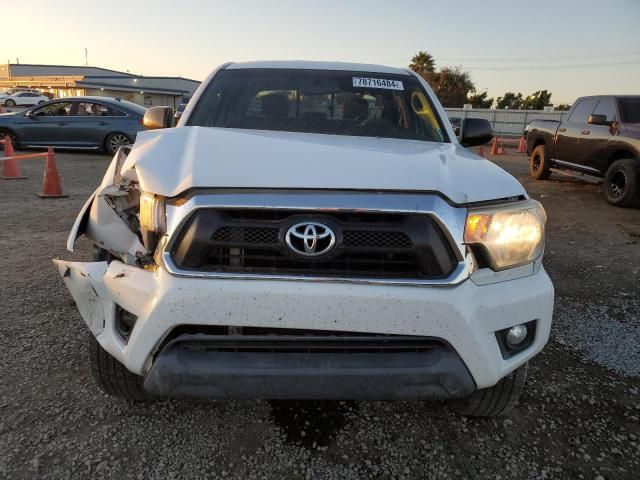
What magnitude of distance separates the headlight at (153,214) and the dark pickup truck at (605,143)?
26.1ft

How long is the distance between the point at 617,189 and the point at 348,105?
681 centimetres

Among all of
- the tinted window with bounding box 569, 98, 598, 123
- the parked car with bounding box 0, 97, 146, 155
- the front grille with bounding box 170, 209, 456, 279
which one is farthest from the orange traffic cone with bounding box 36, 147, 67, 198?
the tinted window with bounding box 569, 98, 598, 123

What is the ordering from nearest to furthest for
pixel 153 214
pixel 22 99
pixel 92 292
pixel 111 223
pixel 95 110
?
pixel 153 214, pixel 92 292, pixel 111 223, pixel 95 110, pixel 22 99

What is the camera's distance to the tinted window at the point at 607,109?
830 centimetres

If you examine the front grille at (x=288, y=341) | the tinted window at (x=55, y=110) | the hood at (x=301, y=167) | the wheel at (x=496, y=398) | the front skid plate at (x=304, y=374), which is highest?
the hood at (x=301, y=167)

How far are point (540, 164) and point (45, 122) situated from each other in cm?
1196

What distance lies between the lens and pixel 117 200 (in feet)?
7.56

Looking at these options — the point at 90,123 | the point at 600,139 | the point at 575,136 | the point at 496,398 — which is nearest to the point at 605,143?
the point at 600,139

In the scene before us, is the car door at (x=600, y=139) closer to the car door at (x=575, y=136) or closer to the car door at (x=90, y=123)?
the car door at (x=575, y=136)

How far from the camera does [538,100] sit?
76.7m

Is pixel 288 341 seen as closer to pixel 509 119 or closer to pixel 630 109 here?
pixel 630 109

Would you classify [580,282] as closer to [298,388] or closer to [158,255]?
[298,388]

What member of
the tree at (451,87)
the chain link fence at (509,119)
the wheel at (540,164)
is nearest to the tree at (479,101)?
the tree at (451,87)

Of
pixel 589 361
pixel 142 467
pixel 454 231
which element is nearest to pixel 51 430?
pixel 142 467
